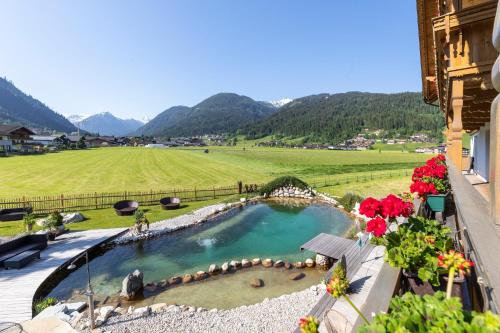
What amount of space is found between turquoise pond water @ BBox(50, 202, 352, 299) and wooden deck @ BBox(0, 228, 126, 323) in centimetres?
108

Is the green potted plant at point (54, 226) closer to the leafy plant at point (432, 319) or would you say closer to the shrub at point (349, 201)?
the leafy plant at point (432, 319)

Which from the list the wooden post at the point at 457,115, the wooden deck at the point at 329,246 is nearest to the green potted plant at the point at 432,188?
the wooden post at the point at 457,115

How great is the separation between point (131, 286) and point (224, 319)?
5.54 metres

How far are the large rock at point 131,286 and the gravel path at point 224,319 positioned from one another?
2199 millimetres

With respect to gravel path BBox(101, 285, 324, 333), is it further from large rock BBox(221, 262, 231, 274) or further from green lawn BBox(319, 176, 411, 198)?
green lawn BBox(319, 176, 411, 198)

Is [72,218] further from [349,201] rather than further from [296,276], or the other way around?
[349,201]

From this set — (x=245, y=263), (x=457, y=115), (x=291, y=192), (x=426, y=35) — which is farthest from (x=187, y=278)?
(x=291, y=192)

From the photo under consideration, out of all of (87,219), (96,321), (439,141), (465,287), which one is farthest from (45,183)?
(439,141)

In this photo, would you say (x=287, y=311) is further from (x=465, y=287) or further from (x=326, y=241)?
(x=465, y=287)

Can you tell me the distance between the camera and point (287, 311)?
37.4 feet

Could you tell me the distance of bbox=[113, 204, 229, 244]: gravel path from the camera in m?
21.3

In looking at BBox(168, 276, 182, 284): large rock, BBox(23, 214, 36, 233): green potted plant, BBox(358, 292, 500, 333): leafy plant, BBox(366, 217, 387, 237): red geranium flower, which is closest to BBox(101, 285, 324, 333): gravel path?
BBox(168, 276, 182, 284): large rock

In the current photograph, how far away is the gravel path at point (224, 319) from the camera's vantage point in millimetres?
10445

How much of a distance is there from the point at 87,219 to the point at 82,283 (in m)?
12.0
